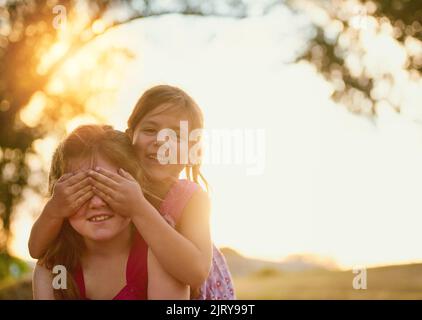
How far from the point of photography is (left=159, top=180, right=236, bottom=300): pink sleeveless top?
247 centimetres

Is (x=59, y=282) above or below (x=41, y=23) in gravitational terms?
below

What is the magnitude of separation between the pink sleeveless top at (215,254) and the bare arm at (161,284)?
234mm

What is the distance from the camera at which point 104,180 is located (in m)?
2.19

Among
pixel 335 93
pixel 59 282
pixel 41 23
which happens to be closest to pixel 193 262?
pixel 59 282

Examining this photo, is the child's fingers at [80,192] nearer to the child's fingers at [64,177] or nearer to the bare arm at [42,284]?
the child's fingers at [64,177]

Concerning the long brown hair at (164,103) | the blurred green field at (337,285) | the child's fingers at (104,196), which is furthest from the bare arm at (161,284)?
the blurred green field at (337,285)

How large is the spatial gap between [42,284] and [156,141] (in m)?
0.87

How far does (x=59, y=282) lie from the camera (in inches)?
94.5

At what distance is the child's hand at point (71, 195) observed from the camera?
86.7 inches

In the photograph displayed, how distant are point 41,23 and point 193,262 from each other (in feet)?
20.9

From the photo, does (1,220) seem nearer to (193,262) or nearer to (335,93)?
(335,93)

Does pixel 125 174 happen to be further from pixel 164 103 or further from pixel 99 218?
pixel 164 103

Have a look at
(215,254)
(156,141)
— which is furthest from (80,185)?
(215,254)

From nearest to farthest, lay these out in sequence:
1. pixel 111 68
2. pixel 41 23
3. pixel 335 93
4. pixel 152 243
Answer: pixel 152 243, pixel 335 93, pixel 41 23, pixel 111 68
